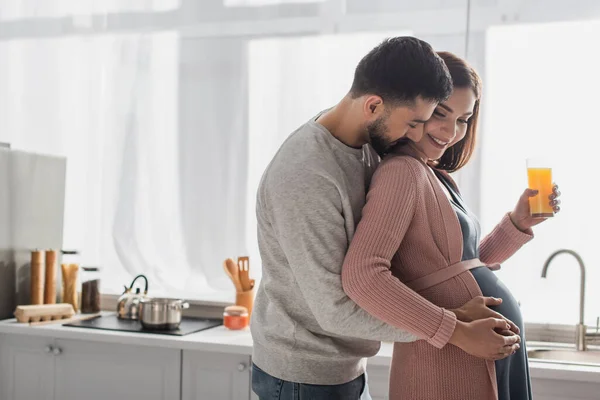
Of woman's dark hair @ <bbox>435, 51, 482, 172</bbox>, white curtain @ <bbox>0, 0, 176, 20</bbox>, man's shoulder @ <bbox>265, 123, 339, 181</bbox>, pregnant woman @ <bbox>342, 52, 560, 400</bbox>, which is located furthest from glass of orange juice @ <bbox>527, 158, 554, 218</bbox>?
white curtain @ <bbox>0, 0, 176, 20</bbox>

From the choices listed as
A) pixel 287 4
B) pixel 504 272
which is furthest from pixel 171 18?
pixel 504 272

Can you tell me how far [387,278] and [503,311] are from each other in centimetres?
32

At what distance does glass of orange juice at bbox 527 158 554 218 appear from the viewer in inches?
75.6

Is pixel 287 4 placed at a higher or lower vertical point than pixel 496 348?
higher

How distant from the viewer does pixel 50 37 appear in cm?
320

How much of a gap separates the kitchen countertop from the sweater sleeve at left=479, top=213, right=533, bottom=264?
16.4 inches

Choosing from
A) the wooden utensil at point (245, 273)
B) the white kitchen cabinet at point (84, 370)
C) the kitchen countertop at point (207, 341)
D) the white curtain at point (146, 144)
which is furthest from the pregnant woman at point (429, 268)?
the white curtain at point (146, 144)

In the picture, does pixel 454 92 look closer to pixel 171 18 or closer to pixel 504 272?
pixel 504 272

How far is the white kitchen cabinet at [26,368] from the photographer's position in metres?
2.66

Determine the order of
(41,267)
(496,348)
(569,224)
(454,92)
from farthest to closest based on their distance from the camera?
(41,267)
(569,224)
(454,92)
(496,348)

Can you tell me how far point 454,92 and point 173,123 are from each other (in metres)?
1.63

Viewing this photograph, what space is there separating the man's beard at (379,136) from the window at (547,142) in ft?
3.85

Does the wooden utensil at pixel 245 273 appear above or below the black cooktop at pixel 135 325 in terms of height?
above

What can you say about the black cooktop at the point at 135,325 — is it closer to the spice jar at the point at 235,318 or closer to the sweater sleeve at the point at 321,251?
the spice jar at the point at 235,318
